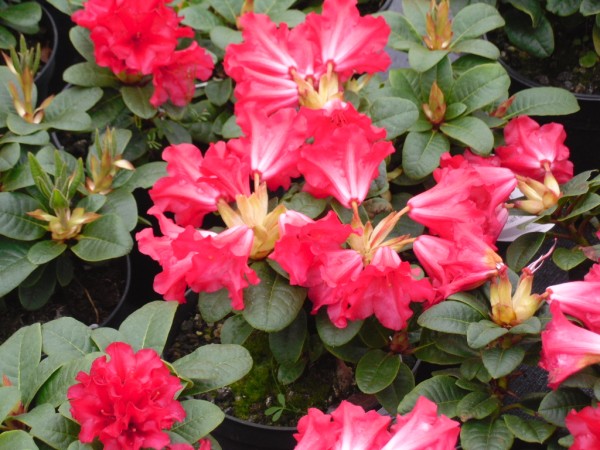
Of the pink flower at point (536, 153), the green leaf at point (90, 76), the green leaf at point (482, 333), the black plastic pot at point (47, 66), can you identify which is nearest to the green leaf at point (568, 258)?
the pink flower at point (536, 153)

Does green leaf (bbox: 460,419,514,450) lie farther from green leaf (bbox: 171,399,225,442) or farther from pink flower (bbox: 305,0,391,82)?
pink flower (bbox: 305,0,391,82)

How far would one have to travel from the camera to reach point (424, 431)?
1202mm

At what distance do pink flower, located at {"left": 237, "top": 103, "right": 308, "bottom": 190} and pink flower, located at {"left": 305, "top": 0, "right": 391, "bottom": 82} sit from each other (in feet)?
0.73

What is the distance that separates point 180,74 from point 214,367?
0.85 metres

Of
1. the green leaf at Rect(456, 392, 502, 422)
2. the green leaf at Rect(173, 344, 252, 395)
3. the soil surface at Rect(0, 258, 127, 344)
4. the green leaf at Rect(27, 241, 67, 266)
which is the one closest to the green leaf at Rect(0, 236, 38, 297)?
the green leaf at Rect(27, 241, 67, 266)

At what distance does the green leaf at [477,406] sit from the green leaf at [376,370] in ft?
0.50

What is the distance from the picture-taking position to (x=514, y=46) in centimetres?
245

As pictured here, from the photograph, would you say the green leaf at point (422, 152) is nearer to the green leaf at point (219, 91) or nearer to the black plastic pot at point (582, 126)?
the green leaf at point (219, 91)

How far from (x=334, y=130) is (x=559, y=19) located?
1259 millimetres

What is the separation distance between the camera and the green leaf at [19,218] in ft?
5.75

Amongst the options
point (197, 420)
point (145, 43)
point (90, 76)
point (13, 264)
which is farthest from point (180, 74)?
point (197, 420)

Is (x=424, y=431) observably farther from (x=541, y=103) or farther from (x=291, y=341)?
(x=541, y=103)

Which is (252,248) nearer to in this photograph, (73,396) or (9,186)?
(73,396)

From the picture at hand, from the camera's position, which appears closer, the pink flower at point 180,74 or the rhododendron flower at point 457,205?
the rhododendron flower at point 457,205
